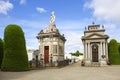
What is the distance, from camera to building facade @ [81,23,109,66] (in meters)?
31.5

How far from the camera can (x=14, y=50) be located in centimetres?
2089

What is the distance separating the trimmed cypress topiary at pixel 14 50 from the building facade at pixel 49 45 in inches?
386

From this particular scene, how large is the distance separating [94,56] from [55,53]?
6.67 metres

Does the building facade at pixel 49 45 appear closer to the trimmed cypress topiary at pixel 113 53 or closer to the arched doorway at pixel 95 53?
the arched doorway at pixel 95 53

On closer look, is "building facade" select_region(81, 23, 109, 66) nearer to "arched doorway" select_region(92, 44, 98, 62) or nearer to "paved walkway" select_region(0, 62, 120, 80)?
"arched doorway" select_region(92, 44, 98, 62)

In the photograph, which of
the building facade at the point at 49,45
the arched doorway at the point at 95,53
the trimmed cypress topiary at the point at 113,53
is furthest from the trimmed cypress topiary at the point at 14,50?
the trimmed cypress topiary at the point at 113,53

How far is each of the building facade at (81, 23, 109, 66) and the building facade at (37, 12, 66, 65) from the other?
458 centimetres

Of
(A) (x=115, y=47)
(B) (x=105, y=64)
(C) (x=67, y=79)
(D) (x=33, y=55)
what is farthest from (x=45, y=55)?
(C) (x=67, y=79)

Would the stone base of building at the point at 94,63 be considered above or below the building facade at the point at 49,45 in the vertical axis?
below

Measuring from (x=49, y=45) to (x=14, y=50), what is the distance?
36.4 feet

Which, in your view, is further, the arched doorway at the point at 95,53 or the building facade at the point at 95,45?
the arched doorway at the point at 95,53

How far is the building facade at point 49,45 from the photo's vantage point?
31.2 meters

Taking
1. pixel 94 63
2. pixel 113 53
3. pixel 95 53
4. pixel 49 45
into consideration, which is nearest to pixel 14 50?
pixel 49 45

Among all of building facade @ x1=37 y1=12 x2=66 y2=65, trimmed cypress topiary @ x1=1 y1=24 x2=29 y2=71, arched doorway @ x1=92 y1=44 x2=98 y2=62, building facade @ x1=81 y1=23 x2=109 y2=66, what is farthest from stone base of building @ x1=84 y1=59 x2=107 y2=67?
trimmed cypress topiary @ x1=1 y1=24 x2=29 y2=71
